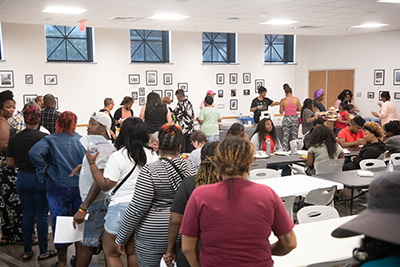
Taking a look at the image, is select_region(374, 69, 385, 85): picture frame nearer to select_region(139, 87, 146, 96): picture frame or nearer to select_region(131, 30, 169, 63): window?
select_region(131, 30, 169, 63): window

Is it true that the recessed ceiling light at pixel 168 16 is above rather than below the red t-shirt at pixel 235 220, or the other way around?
above

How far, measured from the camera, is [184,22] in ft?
28.8

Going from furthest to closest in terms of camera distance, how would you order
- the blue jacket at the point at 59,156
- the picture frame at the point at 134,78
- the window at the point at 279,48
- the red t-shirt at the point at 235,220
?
the window at the point at 279,48, the picture frame at the point at 134,78, the blue jacket at the point at 59,156, the red t-shirt at the point at 235,220

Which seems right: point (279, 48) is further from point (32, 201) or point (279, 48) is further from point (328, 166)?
point (32, 201)

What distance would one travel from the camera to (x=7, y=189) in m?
4.44

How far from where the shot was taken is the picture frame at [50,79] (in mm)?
9766

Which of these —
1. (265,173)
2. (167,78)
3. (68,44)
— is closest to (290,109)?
(167,78)

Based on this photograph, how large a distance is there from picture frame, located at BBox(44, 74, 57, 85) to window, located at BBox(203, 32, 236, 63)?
4.45 m

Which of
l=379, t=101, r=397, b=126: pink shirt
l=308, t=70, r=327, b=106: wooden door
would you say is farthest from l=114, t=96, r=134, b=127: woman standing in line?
l=308, t=70, r=327, b=106: wooden door

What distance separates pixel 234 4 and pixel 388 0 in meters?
2.62

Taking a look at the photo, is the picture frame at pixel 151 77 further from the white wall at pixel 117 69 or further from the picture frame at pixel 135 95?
the picture frame at pixel 135 95

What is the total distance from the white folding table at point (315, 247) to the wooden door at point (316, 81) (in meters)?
10.7

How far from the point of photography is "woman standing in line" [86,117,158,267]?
2.83 metres

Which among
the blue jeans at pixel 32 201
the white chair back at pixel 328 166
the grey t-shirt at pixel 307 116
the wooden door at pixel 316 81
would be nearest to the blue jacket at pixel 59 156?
the blue jeans at pixel 32 201
